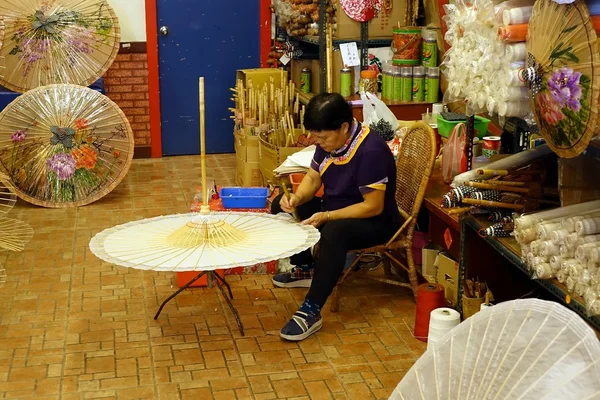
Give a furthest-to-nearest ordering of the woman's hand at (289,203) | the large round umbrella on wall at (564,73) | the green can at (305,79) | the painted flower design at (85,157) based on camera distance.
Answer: the green can at (305,79)
the painted flower design at (85,157)
the woman's hand at (289,203)
the large round umbrella on wall at (564,73)

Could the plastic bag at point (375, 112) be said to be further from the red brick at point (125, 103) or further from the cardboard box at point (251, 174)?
the red brick at point (125, 103)

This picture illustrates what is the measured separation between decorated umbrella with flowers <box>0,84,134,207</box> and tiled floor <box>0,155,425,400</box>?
97cm

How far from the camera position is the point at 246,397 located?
3.47 meters

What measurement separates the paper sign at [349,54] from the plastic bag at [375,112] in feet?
2.81

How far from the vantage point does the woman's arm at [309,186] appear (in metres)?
4.35

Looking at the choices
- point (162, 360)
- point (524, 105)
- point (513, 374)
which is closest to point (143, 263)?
point (162, 360)

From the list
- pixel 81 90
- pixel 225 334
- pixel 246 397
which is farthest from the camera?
pixel 81 90

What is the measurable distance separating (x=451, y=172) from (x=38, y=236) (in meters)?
2.76

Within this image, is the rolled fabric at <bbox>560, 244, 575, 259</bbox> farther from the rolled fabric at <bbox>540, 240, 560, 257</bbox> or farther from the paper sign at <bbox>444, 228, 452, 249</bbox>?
the paper sign at <bbox>444, 228, 452, 249</bbox>

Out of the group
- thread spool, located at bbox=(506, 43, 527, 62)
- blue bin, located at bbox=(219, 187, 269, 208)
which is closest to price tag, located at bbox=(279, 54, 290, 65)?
blue bin, located at bbox=(219, 187, 269, 208)

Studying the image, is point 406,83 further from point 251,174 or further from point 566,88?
point 566,88

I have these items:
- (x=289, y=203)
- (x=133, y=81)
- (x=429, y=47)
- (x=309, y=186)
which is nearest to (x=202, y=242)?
(x=289, y=203)

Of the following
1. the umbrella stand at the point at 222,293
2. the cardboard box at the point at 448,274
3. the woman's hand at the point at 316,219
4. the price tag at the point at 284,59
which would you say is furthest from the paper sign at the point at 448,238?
the price tag at the point at 284,59

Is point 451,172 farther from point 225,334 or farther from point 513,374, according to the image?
point 513,374
